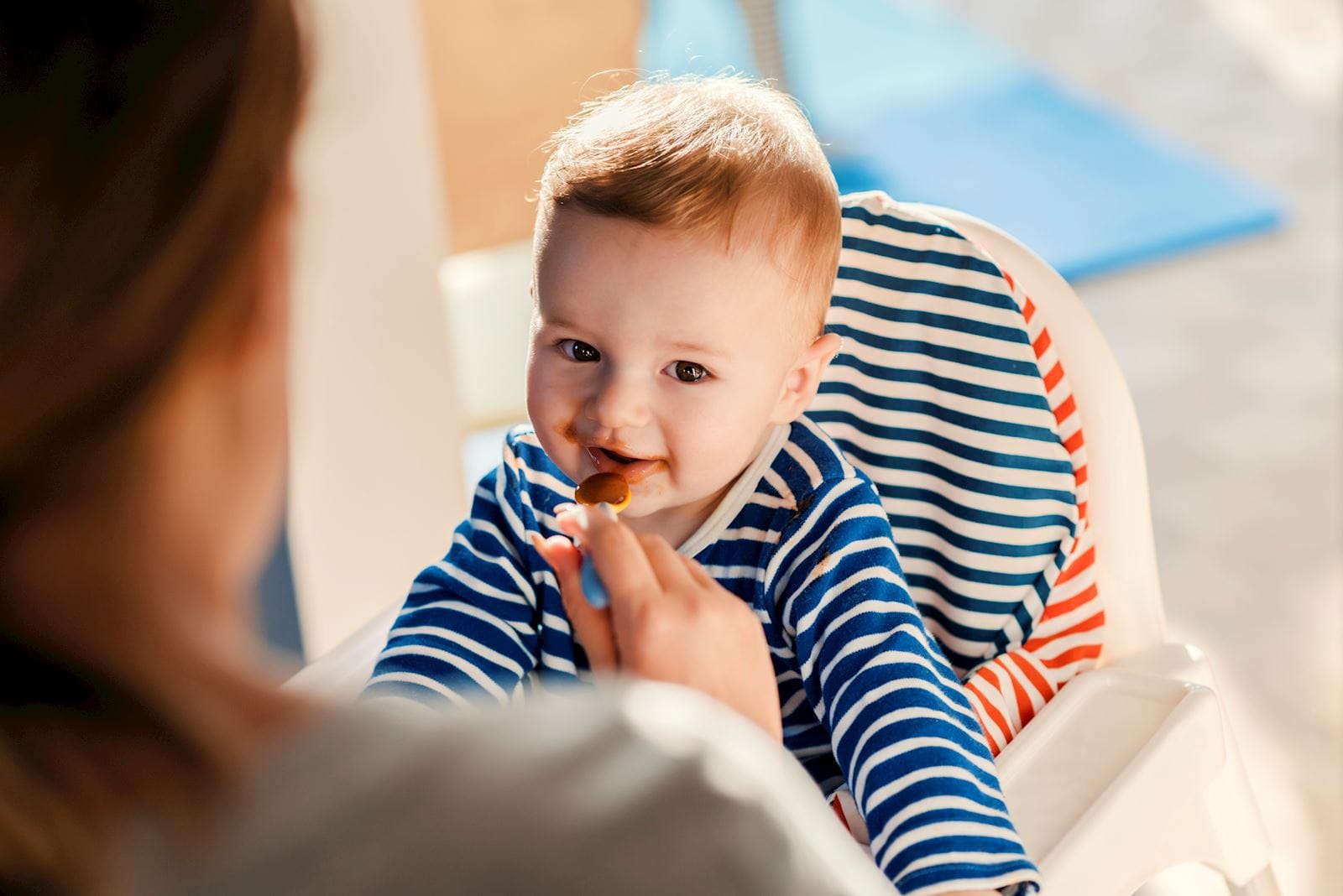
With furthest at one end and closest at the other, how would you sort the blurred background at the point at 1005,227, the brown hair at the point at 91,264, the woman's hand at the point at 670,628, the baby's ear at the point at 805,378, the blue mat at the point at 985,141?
the blue mat at the point at 985,141
the blurred background at the point at 1005,227
the baby's ear at the point at 805,378
the woman's hand at the point at 670,628
the brown hair at the point at 91,264

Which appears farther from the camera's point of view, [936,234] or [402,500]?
[402,500]

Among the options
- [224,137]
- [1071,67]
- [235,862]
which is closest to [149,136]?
[224,137]

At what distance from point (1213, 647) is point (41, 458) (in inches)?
58.2

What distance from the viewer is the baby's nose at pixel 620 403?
2.44 feet

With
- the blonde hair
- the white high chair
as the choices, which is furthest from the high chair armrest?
the blonde hair

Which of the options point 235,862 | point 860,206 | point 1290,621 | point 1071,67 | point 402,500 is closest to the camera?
point 235,862

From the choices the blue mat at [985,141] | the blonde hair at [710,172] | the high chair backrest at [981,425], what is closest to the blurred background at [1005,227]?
the blue mat at [985,141]

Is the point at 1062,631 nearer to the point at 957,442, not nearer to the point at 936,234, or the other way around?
the point at 957,442

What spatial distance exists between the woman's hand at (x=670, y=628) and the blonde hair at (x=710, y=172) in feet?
0.64

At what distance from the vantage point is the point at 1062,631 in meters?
0.85

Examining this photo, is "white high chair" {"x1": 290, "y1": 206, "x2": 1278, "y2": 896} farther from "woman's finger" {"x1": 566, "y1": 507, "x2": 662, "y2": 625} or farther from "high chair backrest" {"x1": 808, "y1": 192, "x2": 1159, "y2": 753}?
"woman's finger" {"x1": 566, "y1": 507, "x2": 662, "y2": 625}

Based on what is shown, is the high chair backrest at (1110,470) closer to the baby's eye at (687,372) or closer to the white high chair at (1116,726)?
the white high chair at (1116,726)

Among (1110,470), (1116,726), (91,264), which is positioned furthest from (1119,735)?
(91,264)

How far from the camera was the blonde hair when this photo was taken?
2.41 feet
